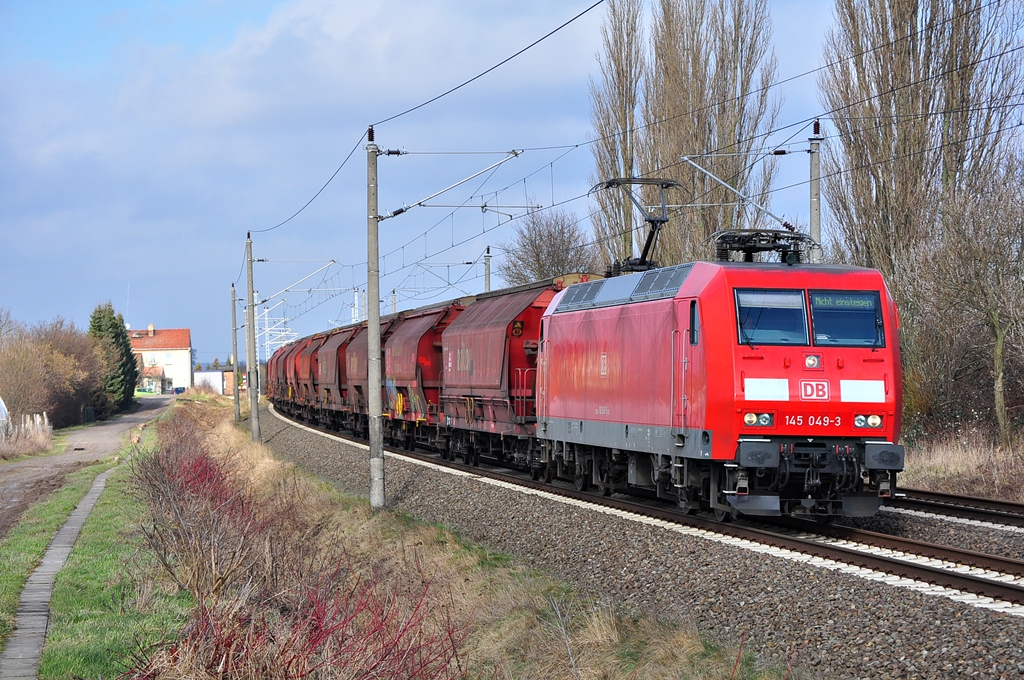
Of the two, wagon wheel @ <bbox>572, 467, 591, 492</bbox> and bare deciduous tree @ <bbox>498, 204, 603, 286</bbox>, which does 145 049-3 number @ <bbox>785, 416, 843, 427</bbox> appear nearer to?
wagon wheel @ <bbox>572, 467, 591, 492</bbox>

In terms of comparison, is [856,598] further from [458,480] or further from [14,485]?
[14,485]

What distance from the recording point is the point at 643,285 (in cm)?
1464

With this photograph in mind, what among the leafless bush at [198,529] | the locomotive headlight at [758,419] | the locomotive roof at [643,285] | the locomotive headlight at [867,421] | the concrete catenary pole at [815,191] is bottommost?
the leafless bush at [198,529]

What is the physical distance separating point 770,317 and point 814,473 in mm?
1923

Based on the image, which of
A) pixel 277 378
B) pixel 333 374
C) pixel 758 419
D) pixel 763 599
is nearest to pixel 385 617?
pixel 763 599

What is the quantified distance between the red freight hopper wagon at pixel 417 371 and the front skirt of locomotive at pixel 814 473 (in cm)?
1360

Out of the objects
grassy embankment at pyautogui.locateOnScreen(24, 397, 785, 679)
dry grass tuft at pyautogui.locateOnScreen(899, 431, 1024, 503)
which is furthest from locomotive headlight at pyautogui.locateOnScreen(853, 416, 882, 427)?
dry grass tuft at pyautogui.locateOnScreen(899, 431, 1024, 503)

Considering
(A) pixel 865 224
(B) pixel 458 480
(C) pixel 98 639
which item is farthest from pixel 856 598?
(A) pixel 865 224

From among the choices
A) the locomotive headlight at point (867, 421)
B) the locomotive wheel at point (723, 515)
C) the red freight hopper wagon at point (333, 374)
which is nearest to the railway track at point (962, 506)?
the locomotive headlight at point (867, 421)

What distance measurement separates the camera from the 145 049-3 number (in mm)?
12328

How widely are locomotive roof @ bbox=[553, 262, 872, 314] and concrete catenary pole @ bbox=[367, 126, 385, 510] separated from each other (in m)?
3.19

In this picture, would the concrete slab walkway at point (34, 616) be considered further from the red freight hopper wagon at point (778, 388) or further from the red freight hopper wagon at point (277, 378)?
the red freight hopper wagon at point (277, 378)

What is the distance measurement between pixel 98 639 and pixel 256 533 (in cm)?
269

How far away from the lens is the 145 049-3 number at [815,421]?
12.3m
